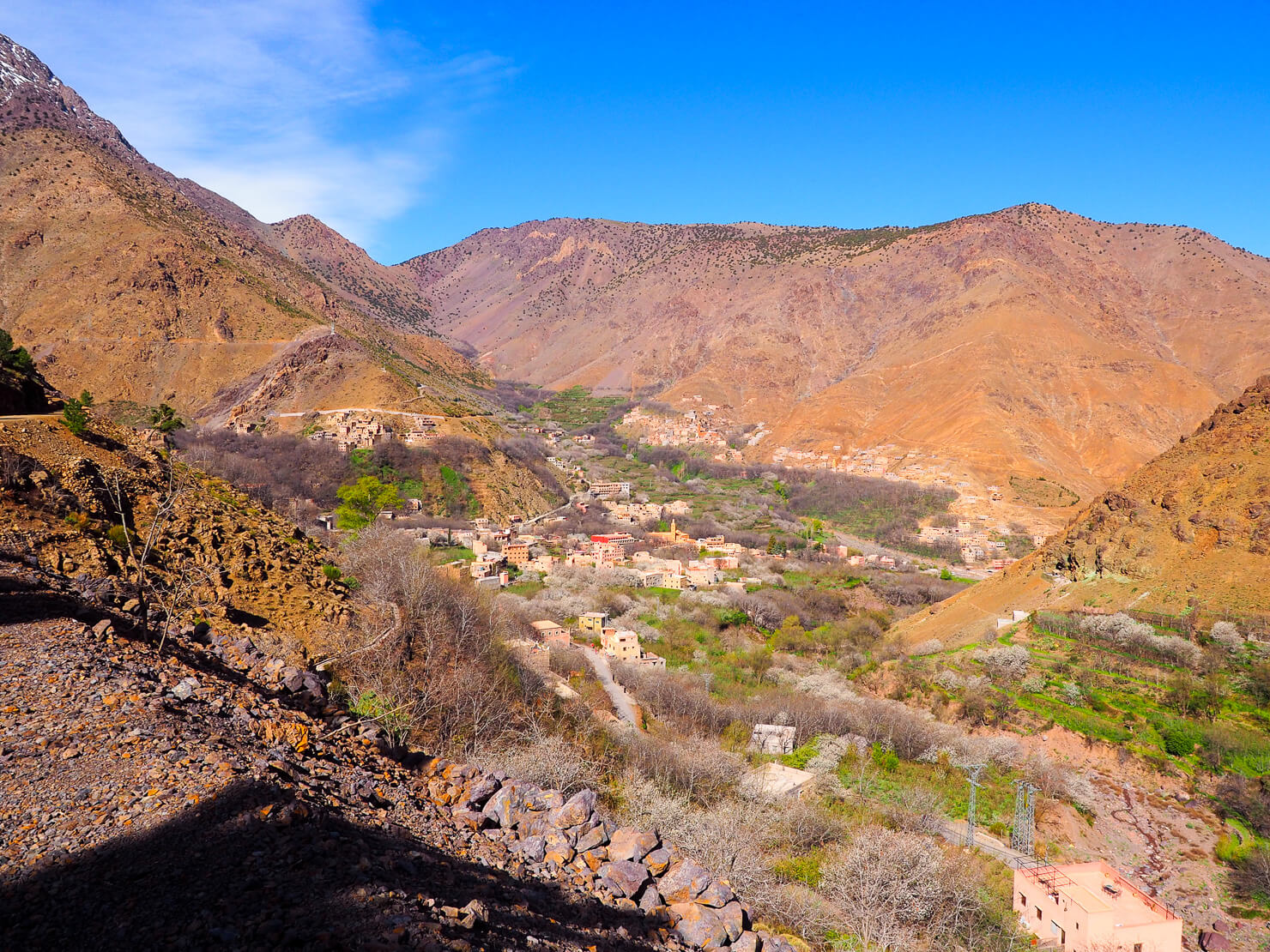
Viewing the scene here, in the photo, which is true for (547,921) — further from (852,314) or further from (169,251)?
(852,314)

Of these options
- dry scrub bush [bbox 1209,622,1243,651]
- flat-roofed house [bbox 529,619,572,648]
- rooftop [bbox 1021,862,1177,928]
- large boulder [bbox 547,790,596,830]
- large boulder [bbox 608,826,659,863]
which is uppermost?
large boulder [bbox 547,790,596,830]

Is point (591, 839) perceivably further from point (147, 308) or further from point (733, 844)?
point (147, 308)

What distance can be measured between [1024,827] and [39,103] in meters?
118

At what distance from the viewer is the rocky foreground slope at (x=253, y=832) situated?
318 cm

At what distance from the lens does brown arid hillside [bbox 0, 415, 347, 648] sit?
843cm

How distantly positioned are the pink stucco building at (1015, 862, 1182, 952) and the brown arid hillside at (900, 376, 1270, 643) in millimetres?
10205

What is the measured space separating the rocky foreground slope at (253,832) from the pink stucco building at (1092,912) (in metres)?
7.90

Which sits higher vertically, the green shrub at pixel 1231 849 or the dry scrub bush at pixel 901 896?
the dry scrub bush at pixel 901 896

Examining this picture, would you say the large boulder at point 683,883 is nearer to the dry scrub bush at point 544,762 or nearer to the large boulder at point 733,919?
the large boulder at point 733,919

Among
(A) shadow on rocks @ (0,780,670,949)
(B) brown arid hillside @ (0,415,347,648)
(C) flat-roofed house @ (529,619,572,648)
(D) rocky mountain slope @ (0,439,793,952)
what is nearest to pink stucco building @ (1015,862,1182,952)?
(D) rocky mountain slope @ (0,439,793,952)

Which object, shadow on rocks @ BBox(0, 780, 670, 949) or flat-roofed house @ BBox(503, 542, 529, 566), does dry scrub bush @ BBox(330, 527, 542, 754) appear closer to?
shadow on rocks @ BBox(0, 780, 670, 949)

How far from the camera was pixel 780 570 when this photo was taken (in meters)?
45.9

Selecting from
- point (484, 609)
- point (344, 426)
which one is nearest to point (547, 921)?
point (484, 609)

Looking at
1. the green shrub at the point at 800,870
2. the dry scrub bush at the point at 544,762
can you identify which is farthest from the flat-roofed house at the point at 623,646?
the green shrub at the point at 800,870
